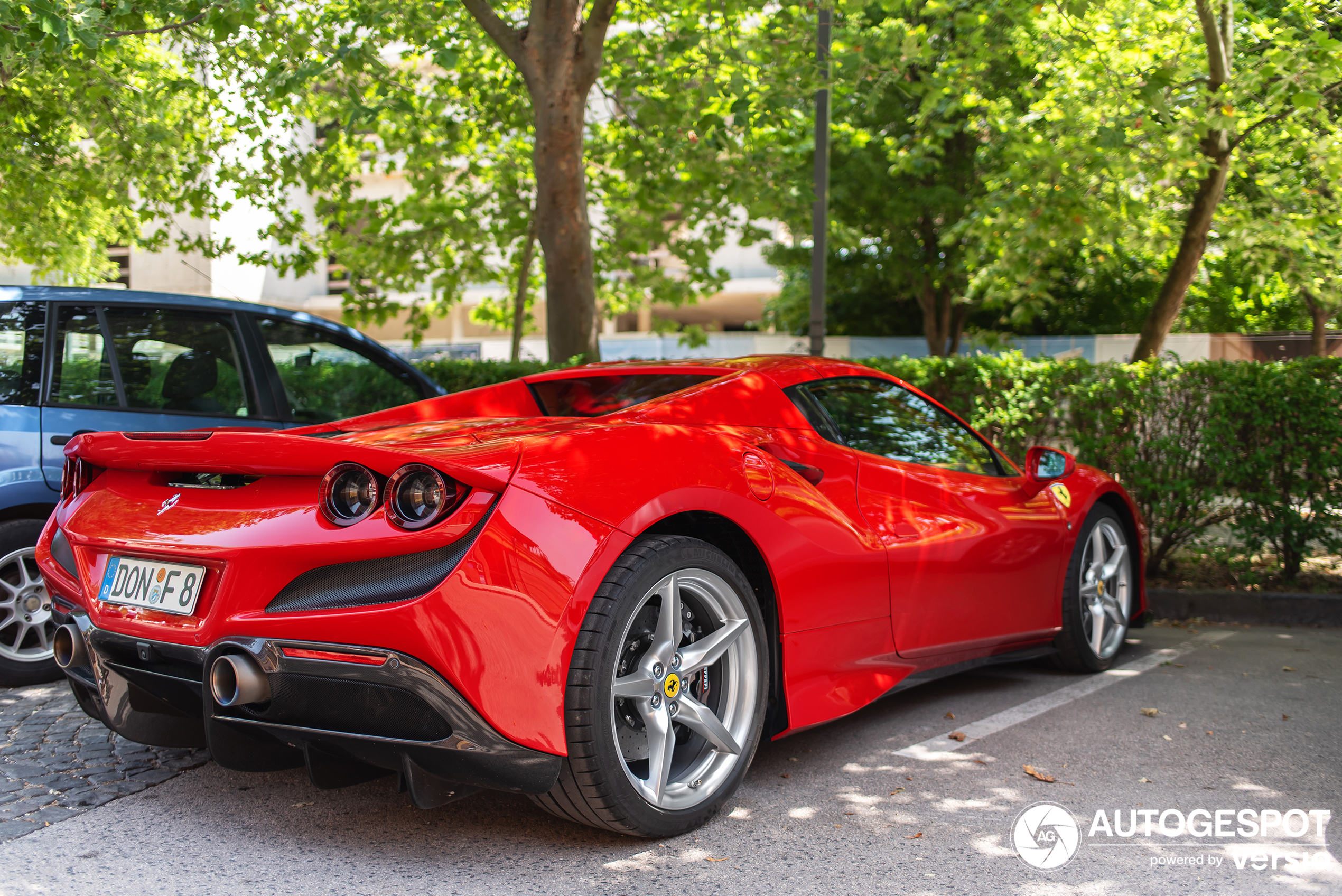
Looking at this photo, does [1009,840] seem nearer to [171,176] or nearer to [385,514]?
[385,514]

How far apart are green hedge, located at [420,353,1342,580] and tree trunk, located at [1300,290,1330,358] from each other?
9728 mm

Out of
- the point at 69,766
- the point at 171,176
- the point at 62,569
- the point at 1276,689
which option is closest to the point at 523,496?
the point at 62,569

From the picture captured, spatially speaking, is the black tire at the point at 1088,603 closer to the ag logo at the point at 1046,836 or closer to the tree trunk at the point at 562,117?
the ag logo at the point at 1046,836

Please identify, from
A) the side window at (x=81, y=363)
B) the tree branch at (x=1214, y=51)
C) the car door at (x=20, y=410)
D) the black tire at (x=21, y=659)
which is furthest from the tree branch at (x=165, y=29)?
the tree branch at (x=1214, y=51)

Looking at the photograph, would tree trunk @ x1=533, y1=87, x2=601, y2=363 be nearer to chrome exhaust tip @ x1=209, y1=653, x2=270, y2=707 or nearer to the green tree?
the green tree

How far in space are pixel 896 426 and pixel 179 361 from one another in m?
3.34

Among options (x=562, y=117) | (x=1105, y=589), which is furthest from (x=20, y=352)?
(x=1105, y=589)

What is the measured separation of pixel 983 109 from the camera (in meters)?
17.1

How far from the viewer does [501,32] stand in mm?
7719

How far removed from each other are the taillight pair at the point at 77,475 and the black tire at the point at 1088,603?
3946 millimetres

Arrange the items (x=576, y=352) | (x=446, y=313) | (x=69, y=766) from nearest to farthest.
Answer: (x=69, y=766), (x=576, y=352), (x=446, y=313)

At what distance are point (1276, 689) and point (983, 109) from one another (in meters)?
14.0

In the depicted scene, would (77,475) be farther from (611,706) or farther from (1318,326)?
(1318,326)

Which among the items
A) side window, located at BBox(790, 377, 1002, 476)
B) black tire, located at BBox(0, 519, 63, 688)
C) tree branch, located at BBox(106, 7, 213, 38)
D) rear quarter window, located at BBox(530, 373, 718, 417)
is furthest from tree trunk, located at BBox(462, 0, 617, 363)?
black tire, located at BBox(0, 519, 63, 688)
